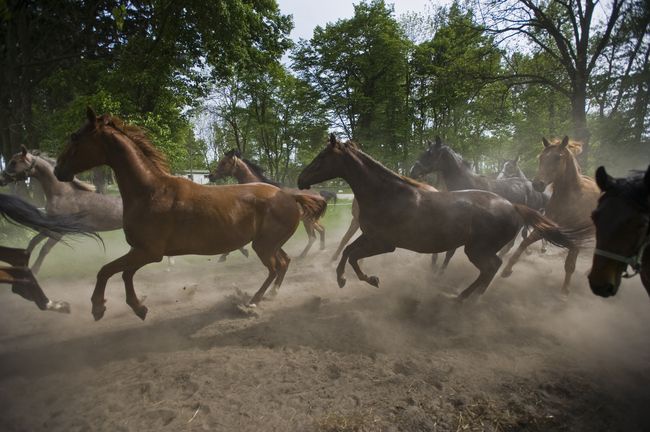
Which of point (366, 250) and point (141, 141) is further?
point (366, 250)

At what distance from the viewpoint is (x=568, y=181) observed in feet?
20.6

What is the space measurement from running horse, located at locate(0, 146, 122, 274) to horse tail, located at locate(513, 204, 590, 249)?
7.37m

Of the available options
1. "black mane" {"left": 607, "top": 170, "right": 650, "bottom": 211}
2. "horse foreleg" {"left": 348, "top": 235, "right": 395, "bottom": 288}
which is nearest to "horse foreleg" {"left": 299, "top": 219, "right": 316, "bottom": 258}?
"horse foreleg" {"left": 348, "top": 235, "right": 395, "bottom": 288}

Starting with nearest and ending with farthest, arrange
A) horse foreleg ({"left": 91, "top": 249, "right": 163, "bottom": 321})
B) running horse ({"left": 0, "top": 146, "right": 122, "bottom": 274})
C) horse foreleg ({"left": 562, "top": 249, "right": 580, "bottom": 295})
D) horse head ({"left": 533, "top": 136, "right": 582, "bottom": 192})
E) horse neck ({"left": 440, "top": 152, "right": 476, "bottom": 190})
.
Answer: horse foreleg ({"left": 91, "top": 249, "right": 163, "bottom": 321}) < horse foreleg ({"left": 562, "top": 249, "right": 580, "bottom": 295}) < horse head ({"left": 533, "top": 136, "right": 582, "bottom": 192}) < running horse ({"left": 0, "top": 146, "right": 122, "bottom": 274}) < horse neck ({"left": 440, "top": 152, "right": 476, "bottom": 190})

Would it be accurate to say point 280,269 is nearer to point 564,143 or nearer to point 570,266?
point 570,266

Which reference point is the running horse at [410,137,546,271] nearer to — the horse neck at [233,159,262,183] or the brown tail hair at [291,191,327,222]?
the brown tail hair at [291,191,327,222]

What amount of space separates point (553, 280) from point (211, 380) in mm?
6406

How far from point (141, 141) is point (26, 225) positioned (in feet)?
5.74

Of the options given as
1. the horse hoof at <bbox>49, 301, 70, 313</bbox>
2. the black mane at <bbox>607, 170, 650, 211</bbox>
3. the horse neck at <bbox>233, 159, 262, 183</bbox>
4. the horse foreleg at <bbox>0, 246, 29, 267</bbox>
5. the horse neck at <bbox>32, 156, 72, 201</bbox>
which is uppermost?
the black mane at <bbox>607, 170, 650, 211</bbox>

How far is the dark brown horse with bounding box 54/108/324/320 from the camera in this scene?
4023 millimetres

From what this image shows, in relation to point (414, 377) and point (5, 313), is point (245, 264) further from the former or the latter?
point (414, 377)

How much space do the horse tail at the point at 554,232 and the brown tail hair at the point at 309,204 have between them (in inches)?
121

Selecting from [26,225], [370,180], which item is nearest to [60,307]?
[26,225]

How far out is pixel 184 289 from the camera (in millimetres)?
5922
